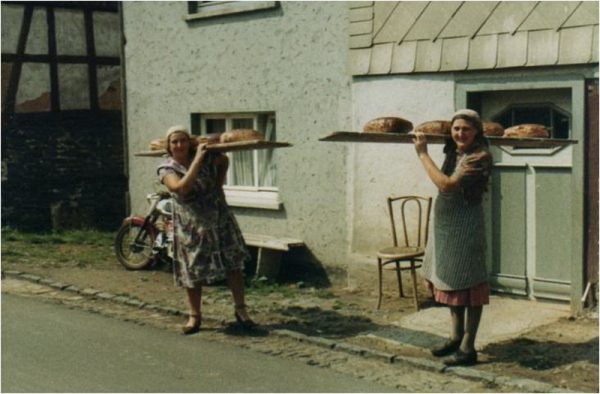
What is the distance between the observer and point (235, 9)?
12023 millimetres

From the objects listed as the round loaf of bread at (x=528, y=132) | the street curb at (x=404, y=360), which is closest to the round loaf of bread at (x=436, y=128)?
the round loaf of bread at (x=528, y=132)

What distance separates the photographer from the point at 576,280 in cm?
882

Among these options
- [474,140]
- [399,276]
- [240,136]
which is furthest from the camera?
[399,276]

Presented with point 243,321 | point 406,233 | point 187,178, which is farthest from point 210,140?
point 406,233

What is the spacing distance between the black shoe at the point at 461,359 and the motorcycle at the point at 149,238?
552 cm

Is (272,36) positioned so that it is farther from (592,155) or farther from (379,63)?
(592,155)

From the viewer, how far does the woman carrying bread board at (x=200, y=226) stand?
8.16 meters

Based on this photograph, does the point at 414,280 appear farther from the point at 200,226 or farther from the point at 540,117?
the point at 200,226

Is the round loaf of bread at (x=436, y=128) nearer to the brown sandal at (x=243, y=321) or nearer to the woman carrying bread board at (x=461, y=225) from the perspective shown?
the woman carrying bread board at (x=461, y=225)

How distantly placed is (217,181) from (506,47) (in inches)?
123

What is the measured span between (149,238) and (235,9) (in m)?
3.20

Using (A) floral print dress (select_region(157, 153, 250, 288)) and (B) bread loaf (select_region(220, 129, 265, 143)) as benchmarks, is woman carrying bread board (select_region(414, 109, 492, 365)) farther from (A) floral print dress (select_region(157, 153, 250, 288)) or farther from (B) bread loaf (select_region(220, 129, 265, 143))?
(A) floral print dress (select_region(157, 153, 250, 288))

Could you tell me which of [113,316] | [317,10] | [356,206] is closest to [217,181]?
[113,316]

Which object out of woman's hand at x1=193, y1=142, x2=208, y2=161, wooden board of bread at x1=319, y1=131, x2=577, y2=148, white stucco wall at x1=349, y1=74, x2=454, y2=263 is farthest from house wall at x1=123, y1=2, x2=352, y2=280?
wooden board of bread at x1=319, y1=131, x2=577, y2=148
